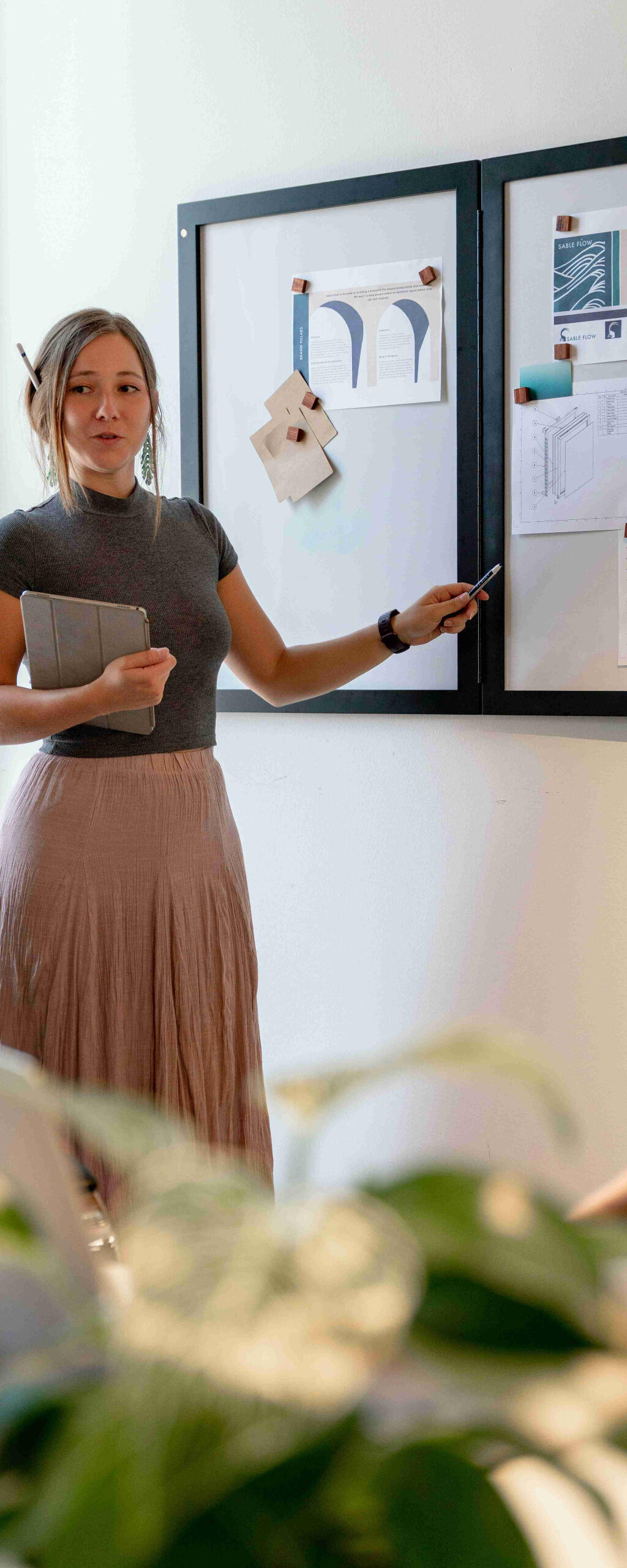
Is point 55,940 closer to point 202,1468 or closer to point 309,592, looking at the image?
point 309,592

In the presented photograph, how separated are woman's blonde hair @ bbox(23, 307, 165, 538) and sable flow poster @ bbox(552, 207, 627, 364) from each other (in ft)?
1.83

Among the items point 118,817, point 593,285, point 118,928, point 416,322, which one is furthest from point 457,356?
point 118,928

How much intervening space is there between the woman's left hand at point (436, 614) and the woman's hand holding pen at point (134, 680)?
378 millimetres

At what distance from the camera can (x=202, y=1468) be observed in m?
0.16

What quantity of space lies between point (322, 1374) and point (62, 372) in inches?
58.7

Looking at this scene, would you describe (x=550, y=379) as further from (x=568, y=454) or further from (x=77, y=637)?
(x=77, y=637)

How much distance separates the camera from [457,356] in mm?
1718

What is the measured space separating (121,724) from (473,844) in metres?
0.55

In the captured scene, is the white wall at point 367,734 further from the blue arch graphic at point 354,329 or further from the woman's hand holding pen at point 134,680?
the woman's hand holding pen at point 134,680

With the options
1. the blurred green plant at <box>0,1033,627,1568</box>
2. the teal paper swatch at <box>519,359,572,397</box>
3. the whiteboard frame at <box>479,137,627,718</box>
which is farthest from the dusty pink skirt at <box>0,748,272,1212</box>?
the blurred green plant at <box>0,1033,627,1568</box>

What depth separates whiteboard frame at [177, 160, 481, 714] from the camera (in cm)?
169

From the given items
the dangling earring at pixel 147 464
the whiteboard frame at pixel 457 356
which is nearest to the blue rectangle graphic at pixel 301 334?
the whiteboard frame at pixel 457 356

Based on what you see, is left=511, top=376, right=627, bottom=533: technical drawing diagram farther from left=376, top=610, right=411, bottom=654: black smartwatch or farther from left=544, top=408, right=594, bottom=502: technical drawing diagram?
left=376, top=610, right=411, bottom=654: black smartwatch

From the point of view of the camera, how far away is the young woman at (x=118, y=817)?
1480 millimetres
